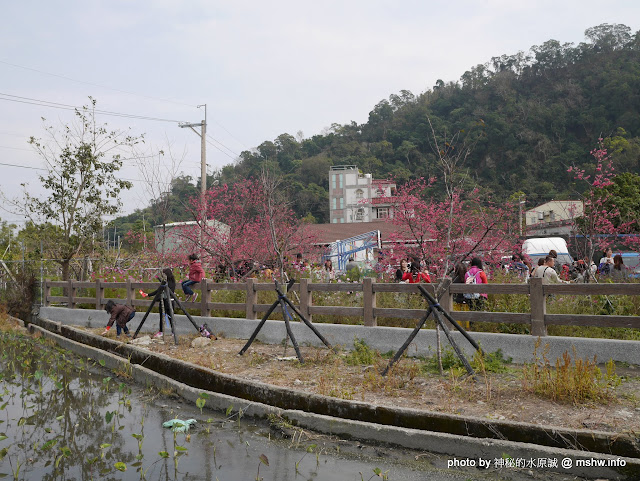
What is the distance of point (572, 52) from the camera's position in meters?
96.7

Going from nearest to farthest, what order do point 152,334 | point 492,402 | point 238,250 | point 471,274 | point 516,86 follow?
point 492,402 → point 471,274 → point 152,334 → point 238,250 → point 516,86

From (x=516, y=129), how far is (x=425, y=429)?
74.6 m

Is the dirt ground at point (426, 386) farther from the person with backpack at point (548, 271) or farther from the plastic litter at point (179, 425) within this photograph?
the person with backpack at point (548, 271)

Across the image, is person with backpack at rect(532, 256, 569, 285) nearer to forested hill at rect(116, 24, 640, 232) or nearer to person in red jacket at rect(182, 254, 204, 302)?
person in red jacket at rect(182, 254, 204, 302)

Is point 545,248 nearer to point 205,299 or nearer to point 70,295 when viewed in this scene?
point 205,299

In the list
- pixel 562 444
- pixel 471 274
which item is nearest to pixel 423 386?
pixel 562 444

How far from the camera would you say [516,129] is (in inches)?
2921

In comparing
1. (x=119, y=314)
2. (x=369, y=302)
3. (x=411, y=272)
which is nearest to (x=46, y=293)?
(x=119, y=314)

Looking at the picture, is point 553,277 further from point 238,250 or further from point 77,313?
point 77,313

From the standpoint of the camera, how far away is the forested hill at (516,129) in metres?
67.2

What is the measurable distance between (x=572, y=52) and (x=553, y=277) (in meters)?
99.5

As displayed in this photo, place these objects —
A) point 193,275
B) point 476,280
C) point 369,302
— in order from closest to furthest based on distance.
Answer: point 369,302
point 476,280
point 193,275

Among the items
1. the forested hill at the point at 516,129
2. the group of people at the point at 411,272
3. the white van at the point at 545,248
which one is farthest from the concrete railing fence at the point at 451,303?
the forested hill at the point at 516,129

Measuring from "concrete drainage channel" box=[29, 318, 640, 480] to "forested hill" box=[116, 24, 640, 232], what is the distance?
4534 centimetres
